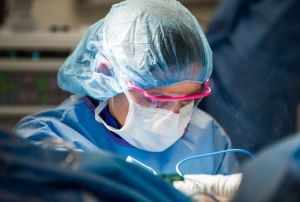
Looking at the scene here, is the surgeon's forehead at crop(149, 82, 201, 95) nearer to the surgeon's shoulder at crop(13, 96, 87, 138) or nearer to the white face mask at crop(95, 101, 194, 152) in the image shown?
the white face mask at crop(95, 101, 194, 152)

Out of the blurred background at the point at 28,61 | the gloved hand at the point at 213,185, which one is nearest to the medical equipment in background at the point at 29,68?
the blurred background at the point at 28,61

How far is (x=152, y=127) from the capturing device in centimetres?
159

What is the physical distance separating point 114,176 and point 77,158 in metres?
0.06

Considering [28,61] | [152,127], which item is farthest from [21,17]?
[152,127]

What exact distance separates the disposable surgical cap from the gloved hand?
27 centimetres

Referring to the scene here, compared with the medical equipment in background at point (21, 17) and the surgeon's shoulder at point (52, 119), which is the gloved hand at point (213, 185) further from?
the medical equipment in background at point (21, 17)

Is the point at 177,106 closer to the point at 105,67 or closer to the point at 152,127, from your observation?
the point at 152,127

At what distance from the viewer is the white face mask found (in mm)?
1581

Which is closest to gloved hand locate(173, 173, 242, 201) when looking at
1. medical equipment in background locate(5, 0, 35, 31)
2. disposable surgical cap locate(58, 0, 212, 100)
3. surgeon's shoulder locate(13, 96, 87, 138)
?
disposable surgical cap locate(58, 0, 212, 100)

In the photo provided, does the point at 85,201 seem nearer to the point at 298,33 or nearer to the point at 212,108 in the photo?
the point at 212,108

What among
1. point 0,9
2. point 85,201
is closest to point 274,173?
point 85,201

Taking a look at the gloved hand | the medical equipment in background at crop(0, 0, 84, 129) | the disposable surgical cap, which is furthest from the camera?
the medical equipment in background at crop(0, 0, 84, 129)

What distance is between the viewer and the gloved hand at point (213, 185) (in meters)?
1.26

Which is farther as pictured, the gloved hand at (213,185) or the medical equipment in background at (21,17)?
the medical equipment in background at (21,17)
